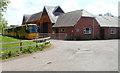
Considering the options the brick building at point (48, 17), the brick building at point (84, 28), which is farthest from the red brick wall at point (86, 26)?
the brick building at point (48, 17)

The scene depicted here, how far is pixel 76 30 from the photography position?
33.3 meters

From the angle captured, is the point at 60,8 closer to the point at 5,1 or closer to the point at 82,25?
the point at 82,25

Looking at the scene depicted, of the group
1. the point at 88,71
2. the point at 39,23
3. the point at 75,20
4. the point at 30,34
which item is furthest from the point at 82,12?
the point at 88,71

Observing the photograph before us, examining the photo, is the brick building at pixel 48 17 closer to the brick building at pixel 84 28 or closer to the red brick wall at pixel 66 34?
the brick building at pixel 84 28

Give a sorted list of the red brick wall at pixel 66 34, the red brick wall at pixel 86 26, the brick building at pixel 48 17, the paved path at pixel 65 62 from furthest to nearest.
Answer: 1. the brick building at pixel 48 17
2. the red brick wall at pixel 86 26
3. the red brick wall at pixel 66 34
4. the paved path at pixel 65 62

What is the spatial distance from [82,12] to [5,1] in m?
18.7

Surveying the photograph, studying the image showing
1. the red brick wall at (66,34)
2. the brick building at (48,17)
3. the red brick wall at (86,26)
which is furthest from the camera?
the brick building at (48,17)

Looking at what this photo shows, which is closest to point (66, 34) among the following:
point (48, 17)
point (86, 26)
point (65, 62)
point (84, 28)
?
point (84, 28)

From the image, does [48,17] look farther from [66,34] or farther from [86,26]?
[86,26]

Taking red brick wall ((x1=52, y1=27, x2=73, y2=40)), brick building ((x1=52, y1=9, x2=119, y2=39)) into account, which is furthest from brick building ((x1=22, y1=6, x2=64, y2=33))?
red brick wall ((x1=52, y1=27, x2=73, y2=40))

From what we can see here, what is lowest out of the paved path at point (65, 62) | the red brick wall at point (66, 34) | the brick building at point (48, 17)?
the paved path at point (65, 62)

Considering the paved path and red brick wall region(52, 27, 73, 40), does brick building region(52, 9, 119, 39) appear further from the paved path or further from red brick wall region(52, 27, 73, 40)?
the paved path

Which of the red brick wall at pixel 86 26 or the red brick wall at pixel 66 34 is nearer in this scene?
the red brick wall at pixel 66 34

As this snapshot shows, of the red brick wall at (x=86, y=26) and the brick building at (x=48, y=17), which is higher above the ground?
the brick building at (x=48, y=17)
